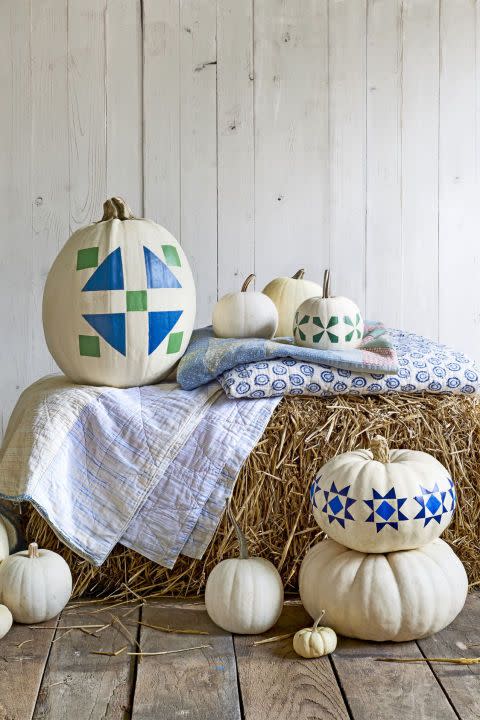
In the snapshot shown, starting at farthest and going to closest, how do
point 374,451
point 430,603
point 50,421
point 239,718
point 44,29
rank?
point 44,29 → point 50,421 → point 374,451 → point 430,603 → point 239,718

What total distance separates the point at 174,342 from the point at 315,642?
0.80 meters

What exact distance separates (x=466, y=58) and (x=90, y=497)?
228cm

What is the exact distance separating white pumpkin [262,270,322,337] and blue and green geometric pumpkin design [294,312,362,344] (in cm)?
35

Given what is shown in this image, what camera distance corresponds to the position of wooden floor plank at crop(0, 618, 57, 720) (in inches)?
52.6

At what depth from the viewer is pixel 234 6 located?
3.06m

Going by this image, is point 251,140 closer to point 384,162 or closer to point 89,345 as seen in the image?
point 384,162

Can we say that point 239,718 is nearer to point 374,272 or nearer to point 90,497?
point 90,497

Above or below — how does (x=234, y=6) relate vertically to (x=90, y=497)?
above

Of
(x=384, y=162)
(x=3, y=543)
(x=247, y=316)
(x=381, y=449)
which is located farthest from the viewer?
(x=384, y=162)

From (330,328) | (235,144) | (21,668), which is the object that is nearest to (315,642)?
(21,668)

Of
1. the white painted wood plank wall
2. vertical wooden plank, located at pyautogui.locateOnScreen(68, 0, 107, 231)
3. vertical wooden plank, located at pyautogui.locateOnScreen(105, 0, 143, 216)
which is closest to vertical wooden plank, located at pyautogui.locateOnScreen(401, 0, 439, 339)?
the white painted wood plank wall

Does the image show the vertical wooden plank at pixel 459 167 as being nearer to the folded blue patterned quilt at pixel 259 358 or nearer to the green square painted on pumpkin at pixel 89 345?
the folded blue patterned quilt at pixel 259 358

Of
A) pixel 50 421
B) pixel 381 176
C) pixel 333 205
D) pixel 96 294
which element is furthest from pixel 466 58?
pixel 50 421

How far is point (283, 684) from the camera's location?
1.41 m
